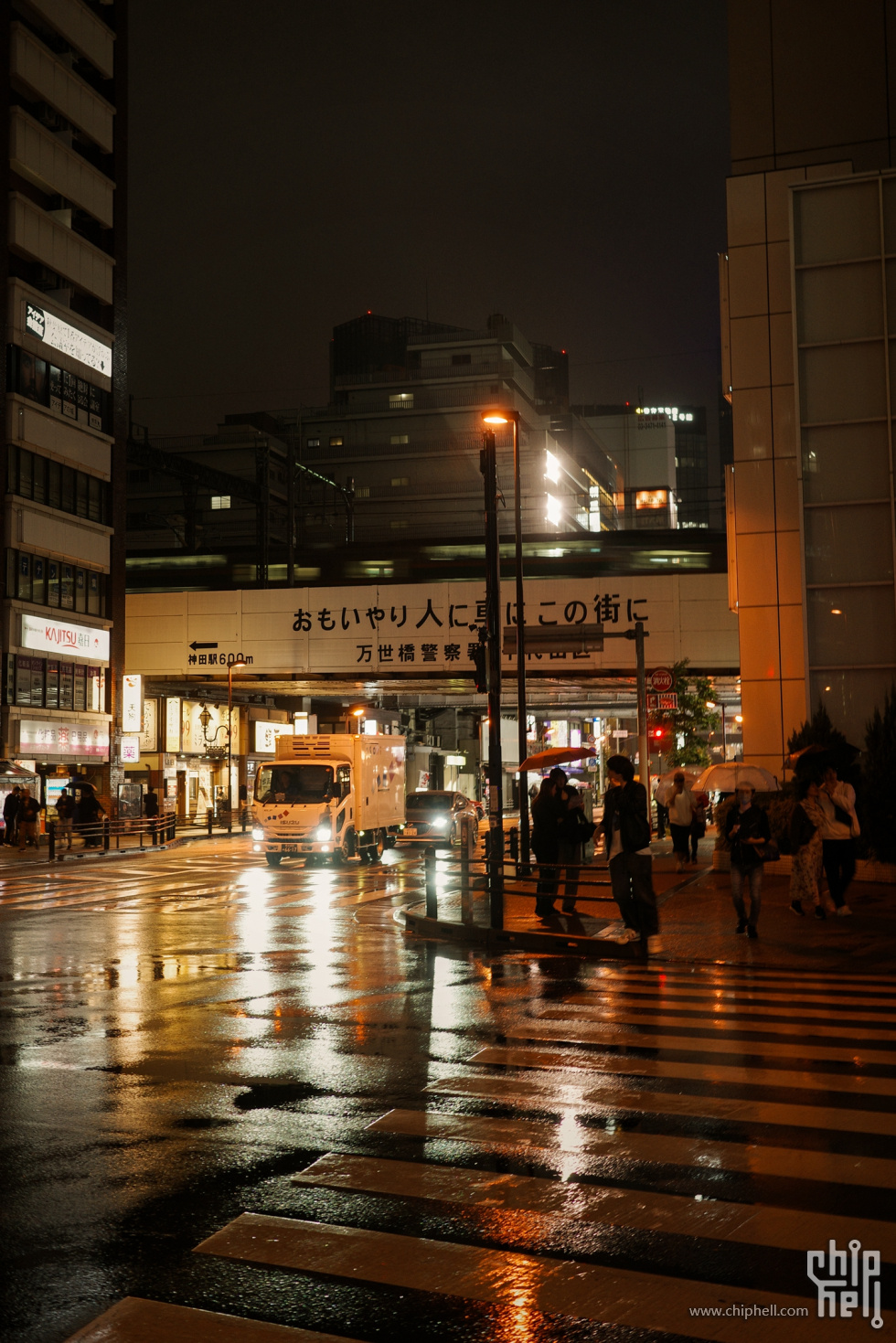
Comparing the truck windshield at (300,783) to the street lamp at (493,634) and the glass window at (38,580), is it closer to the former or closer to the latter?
the street lamp at (493,634)

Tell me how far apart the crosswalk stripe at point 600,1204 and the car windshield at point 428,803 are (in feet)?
118

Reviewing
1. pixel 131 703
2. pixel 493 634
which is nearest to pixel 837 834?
pixel 493 634

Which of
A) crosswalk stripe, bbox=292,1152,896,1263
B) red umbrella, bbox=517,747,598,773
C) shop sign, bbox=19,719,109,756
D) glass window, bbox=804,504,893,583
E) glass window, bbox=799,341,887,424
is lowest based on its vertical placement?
crosswalk stripe, bbox=292,1152,896,1263

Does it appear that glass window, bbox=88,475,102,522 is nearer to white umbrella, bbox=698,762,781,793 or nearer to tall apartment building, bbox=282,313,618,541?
tall apartment building, bbox=282,313,618,541

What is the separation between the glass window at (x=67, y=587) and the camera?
2034 inches

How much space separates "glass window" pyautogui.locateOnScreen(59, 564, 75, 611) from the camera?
169 feet

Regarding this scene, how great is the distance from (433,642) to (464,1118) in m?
46.3

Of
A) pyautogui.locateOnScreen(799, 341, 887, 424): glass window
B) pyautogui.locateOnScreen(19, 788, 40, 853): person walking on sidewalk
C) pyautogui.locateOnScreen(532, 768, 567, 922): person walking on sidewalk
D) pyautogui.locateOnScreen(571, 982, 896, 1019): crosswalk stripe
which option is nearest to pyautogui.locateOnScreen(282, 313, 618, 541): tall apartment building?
pyautogui.locateOnScreen(19, 788, 40, 853): person walking on sidewalk

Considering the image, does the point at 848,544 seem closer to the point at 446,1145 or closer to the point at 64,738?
the point at 446,1145

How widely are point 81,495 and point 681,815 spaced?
119 feet

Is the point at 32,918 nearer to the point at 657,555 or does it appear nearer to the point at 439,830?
the point at 439,830

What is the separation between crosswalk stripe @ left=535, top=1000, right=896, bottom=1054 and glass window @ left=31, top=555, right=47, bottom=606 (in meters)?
42.9

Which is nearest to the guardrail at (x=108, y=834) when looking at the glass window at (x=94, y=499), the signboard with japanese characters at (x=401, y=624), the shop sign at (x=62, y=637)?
the shop sign at (x=62, y=637)

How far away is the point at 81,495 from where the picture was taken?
53.2m
